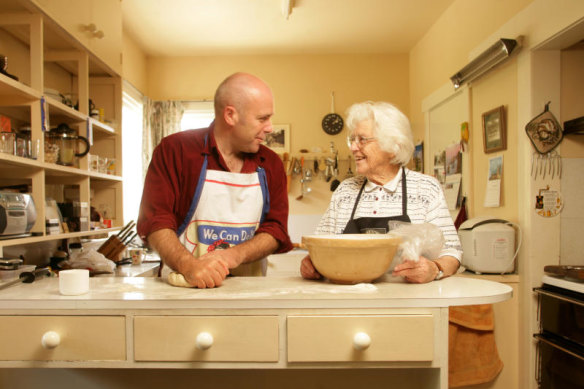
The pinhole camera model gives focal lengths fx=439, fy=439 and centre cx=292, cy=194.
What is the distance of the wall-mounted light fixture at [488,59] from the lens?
239cm

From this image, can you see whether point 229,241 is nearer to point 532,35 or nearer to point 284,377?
point 284,377

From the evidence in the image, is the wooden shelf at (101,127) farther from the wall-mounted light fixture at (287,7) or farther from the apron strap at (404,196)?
the apron strap at (404,196)

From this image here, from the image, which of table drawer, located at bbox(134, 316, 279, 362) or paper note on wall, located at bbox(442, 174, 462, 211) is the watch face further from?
table drawer, located at bbox(134, 316, 279, 362)

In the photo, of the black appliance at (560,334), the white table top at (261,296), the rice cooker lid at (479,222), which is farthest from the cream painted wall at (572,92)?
the white table top at (261,296)

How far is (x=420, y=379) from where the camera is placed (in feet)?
3.88

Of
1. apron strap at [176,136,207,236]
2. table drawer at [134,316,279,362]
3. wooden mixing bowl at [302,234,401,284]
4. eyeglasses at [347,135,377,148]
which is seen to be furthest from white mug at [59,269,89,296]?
eyeglasses at [347,135,377,148]

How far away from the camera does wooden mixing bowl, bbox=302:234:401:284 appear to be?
109cm

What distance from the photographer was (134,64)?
432 centimetres

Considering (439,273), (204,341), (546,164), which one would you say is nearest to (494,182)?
(546,164)

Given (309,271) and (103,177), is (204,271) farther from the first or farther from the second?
(103,177)

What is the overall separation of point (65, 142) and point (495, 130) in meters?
2.45

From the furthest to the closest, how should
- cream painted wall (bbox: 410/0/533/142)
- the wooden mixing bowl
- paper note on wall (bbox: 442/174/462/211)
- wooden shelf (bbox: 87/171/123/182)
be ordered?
1. paper note on wall (bbox: 442/174/462/211)
2. cream painted wall (bbox: 410/0/533/142)
3. wooden shelf (bbox: 87/171/123/182)
4. the wooden mixing bowl

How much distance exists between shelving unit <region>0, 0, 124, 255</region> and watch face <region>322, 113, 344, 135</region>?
231 cm

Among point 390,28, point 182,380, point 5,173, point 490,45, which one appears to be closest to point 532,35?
point 490,45
